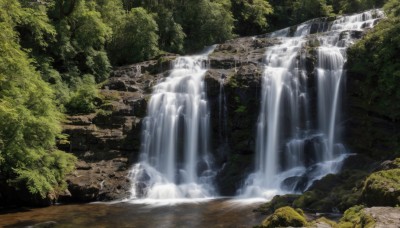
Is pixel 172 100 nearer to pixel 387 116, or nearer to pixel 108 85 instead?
pixel 108 85

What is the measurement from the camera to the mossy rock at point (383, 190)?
446 inches

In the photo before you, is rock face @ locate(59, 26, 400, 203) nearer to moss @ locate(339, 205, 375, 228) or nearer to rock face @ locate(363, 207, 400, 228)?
moss @ locate(339, 205, 375, 228)

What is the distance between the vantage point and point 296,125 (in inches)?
965

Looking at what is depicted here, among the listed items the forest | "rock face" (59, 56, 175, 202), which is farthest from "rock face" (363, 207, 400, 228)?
"rock face" (59, 56, 175, 202)

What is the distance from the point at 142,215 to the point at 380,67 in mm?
16091

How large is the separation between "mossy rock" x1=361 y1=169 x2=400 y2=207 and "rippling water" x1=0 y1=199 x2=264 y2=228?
4.10m

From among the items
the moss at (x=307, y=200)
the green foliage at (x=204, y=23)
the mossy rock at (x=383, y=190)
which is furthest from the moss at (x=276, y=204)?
the green foliage at (x=204, y=23)

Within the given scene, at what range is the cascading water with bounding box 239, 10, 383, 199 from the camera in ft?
72.9

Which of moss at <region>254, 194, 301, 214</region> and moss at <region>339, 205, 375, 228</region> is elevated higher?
moss at <region>339, 205, 375, 228</region>

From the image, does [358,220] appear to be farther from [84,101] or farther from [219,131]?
[84,101]

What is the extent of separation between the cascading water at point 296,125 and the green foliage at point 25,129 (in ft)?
→ 33.6

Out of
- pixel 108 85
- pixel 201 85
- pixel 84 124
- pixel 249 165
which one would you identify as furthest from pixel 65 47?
pixel 249 165

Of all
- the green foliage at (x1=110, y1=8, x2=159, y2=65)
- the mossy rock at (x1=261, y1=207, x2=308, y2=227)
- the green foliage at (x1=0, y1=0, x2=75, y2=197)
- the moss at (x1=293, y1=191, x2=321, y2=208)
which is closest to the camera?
the mossy rock at (x1=261, y1=207, x2=308, y2=227)

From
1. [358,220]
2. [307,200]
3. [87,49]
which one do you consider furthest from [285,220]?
[87,49]
